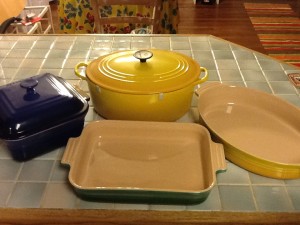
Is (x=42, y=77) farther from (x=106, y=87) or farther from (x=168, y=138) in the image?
(x=168, y=138)

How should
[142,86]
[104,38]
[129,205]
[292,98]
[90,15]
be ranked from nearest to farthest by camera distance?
[129,205] < [142,86] < [292,98] < [104,38] < [90,15]

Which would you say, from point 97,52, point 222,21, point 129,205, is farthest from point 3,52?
point 222,21

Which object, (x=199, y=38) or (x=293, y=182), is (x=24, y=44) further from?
(x=293, y=182)

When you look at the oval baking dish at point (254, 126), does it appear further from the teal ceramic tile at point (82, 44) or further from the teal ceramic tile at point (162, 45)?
the teal ceramic tile at point (82, 44)

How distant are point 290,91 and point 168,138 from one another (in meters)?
0.43

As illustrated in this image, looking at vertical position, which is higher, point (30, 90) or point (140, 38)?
point (30, 90)

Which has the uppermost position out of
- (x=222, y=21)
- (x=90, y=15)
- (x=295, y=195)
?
(x=295, y=195)

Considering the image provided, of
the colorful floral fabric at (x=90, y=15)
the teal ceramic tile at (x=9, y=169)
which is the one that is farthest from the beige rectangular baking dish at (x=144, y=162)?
the colorful floral fabric at (x=90, y=15)

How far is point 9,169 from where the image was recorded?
0.74m

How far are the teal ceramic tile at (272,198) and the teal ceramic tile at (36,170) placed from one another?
0.42m

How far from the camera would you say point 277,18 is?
147 inches

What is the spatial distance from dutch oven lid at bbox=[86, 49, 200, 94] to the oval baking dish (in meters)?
0.10

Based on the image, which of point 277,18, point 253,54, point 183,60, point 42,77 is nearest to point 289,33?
point 277,18

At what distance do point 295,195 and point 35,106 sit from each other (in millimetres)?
537
